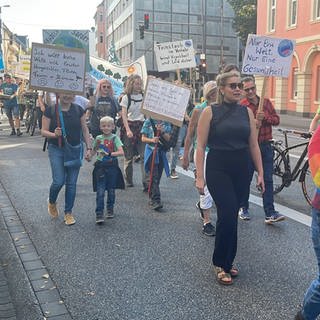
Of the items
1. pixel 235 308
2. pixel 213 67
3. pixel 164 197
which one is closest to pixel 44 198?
pixel 164 197

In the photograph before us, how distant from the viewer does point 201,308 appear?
12.0ft

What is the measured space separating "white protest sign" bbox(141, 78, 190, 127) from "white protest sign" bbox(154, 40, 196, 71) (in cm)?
373

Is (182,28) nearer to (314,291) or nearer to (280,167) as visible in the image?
(280,167)

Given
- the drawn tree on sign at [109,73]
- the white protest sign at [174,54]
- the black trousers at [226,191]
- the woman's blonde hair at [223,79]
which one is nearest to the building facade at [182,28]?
the drawn tree on sign at [109,73]

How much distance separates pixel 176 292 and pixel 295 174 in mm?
3601

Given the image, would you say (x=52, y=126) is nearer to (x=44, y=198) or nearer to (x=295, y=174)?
(x=44, y=198)

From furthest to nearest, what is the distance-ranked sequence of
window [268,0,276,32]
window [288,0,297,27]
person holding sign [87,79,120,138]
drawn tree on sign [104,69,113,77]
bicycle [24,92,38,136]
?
1. window [268,0,276,32]
2. window [288,0,297,27]
3. drawn tree on sign [104,69,113,77]
4. bicycle [24,92,38,136]
5. person holding sign [87,79,120,138]

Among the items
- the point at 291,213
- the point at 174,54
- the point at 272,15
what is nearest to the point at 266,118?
the point at 291,213

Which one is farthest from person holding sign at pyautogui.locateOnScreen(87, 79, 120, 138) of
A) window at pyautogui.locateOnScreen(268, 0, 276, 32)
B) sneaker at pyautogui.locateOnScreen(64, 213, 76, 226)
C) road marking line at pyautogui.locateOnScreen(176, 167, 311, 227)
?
window at pyautogui.locateOnScreen(268, 0, 276, 32)

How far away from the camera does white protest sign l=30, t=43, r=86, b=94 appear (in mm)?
6020

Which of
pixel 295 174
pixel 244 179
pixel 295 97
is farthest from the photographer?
pixel 295 97

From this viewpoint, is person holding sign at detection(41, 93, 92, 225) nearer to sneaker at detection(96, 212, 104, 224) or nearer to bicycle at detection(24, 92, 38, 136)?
sneaker at detection(96, 212, 104, 224)

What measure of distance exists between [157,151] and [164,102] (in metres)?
0.67

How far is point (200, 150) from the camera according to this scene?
4148 mm
